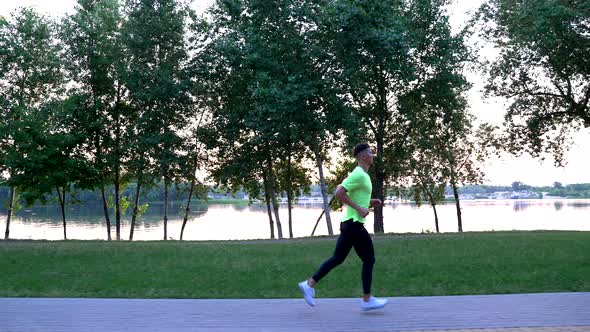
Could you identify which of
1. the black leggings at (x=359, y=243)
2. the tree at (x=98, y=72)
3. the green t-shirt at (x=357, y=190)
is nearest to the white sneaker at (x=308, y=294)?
the black leggings at (x=359, y=243)

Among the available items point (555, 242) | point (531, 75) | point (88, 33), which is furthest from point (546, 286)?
point (88, 33)

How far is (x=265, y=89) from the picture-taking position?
22.5 metres

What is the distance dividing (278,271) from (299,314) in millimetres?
3603

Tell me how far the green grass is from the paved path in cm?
63

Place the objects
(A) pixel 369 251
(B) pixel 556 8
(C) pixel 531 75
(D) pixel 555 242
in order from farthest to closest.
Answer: (C) pixel 531 75 < (B) pixel 556 8 < (D) pixel 555 242 < (A) pixel 369 251

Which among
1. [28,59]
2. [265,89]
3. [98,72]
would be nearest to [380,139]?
[265,89]

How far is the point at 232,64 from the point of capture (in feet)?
82.8

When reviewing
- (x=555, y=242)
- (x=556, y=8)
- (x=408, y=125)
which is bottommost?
(x=555, y=242)

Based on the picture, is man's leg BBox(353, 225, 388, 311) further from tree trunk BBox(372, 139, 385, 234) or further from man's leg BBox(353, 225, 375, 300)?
tree trunk BBox(372, 139, 385, 234)

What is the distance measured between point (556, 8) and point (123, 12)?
22.6m

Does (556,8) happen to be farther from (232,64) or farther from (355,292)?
(355,292)

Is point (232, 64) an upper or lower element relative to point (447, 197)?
upper

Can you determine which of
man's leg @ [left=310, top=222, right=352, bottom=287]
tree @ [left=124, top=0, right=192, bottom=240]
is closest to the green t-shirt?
man's leg @ [left=310, top=222, right=352, bottom=287]

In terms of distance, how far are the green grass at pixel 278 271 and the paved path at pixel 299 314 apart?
2.08ft
